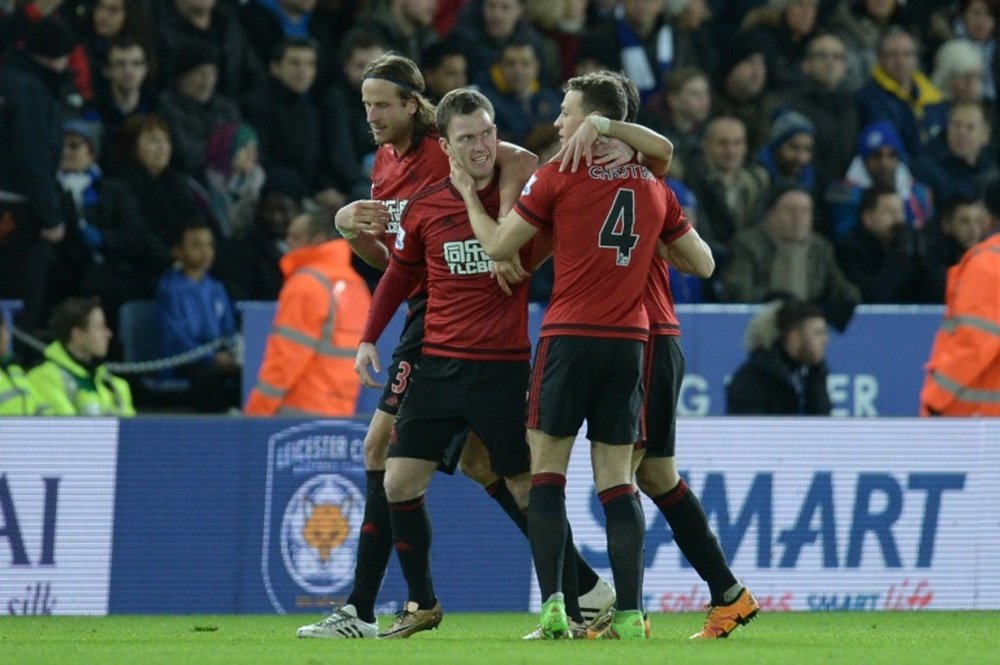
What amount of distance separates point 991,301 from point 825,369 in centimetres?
153

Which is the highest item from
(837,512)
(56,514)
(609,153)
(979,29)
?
(979,29)

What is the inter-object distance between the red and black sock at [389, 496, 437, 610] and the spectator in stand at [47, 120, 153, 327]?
18.5 ft

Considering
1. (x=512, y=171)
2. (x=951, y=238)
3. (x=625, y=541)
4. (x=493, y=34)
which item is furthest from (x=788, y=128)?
(x=625, y=541)

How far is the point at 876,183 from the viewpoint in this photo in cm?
1527

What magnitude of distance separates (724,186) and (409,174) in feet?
21.5

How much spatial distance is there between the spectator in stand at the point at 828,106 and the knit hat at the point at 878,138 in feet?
0.47

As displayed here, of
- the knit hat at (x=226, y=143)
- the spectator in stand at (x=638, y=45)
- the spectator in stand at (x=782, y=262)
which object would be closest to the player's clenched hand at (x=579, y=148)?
the spectator in stand at (x=782, y=262)

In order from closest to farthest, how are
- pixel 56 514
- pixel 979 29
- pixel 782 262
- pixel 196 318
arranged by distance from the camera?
pixel 56 514 → pixel 196 318 → pixel 782 262 → pixel 979 29

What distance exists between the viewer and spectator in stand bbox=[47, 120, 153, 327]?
13.3 m

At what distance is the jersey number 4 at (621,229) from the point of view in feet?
24.5

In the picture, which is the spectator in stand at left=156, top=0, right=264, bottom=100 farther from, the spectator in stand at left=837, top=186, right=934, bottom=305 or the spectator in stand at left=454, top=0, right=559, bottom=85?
the spectator in stand at left=837, top=186, right=934, bottom=305

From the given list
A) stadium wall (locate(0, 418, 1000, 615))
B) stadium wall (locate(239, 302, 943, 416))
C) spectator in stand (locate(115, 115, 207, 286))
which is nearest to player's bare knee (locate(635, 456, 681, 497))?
stadium wall (locate(0, 418, 1000, 615))

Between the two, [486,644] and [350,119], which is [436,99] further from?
[486,644]

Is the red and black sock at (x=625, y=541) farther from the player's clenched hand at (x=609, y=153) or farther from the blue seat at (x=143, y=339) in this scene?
the blue seat at (x=143, y=339)
